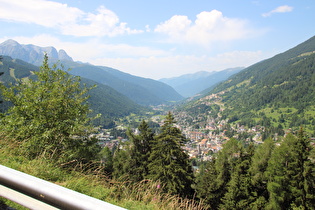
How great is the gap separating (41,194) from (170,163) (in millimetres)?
13750

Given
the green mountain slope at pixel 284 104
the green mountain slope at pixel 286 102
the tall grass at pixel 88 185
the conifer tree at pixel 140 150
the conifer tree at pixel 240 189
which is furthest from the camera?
the green mountain slope at pixel 286 102

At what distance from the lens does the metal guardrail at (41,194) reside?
5.82 ft

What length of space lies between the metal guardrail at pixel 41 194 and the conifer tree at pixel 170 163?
13.3 m

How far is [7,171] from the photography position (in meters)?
2.11

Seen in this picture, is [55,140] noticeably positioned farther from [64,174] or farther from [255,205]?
[255,205]

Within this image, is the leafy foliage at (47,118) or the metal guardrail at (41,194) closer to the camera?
the metal guardrail at (41,194)

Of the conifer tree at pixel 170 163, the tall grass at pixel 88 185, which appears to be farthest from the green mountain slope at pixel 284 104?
the tall grass at pixel 88 185

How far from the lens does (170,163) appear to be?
1491cm

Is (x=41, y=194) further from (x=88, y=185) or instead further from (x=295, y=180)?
(x=295, y=180)

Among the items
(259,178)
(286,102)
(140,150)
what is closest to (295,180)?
(259,178)

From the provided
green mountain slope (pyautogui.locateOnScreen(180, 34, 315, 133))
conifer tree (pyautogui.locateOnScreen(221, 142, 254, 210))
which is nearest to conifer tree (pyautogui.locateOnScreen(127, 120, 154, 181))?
conifer tree (pyautogui.locateOnScreen(221, 142, 254, 210))

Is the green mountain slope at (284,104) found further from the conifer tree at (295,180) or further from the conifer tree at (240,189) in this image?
the conifer tree at (295,180)

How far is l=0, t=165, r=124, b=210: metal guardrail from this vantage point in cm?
177

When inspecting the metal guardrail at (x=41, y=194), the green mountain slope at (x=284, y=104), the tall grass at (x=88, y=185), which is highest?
the metal guardrail at (x=41, y=194)
